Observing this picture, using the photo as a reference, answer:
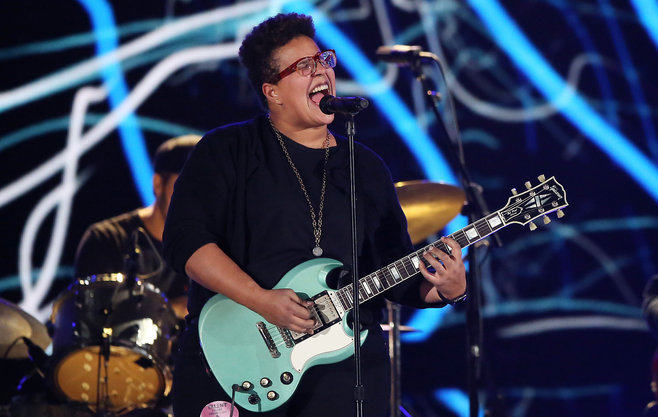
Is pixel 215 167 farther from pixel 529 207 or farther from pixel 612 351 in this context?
pixel 612 351

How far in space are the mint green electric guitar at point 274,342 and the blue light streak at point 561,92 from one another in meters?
3.51

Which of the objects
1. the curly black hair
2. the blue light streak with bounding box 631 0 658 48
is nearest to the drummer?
the curly black hair

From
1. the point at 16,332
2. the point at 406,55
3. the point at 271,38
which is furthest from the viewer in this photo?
the point at 406,55

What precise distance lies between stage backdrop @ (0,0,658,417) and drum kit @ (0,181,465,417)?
57.1 inches

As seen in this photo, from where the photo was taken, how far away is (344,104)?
254 centimetres

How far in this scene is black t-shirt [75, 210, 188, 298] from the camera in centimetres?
438

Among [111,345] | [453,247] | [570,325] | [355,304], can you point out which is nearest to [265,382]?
[355,304]

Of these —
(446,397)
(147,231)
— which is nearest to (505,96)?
(446,397)

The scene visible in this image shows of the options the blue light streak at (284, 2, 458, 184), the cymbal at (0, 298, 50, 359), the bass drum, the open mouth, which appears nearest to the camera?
the open mouth

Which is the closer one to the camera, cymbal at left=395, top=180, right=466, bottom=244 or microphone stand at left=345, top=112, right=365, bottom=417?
microphone stand at left=345, top=112, right=365, bottom=417

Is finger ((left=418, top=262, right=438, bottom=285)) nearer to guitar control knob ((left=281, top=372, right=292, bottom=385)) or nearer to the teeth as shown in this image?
guitar control knob ((left=281, top=372, right=292, bottom=385))

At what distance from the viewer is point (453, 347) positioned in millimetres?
5570

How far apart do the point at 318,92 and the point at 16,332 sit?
215 cm

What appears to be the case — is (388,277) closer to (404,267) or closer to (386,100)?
(404,267)
